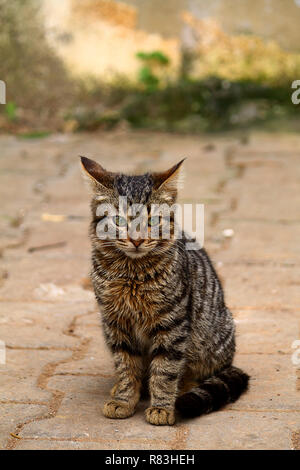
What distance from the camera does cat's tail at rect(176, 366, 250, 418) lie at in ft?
11.8

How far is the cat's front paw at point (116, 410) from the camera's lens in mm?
3627

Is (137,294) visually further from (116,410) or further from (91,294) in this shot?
(91,294)

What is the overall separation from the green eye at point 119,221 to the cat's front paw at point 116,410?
0.86 metres

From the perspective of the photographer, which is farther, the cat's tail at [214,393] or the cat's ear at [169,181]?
the cat's ear at [169,181]

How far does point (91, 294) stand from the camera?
551 centimetres

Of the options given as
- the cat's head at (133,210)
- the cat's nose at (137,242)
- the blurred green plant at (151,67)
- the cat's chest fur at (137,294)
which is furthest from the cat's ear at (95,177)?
the blurred green plant at (151,67)

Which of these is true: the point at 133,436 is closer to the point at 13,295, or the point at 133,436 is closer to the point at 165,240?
the point at 165,240

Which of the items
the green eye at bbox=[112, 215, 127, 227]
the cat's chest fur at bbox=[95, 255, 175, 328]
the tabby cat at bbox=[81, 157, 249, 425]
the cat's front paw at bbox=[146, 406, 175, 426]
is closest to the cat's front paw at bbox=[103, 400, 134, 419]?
the tabby cat at bbox=[81, 157, 249, 425]

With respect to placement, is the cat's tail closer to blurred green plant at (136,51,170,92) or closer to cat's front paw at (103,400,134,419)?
cat's front paw at (103,400,134,419)

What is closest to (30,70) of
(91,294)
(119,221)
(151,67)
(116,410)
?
(151,67)

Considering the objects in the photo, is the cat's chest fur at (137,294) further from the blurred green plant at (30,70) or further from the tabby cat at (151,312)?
the blurred green plant at (30,70)

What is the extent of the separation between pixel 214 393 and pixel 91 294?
1968mm

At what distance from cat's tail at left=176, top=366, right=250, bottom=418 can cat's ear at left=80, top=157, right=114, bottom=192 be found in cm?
109

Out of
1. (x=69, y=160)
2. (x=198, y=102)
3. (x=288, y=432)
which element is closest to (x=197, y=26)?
(x=198, y=102)
